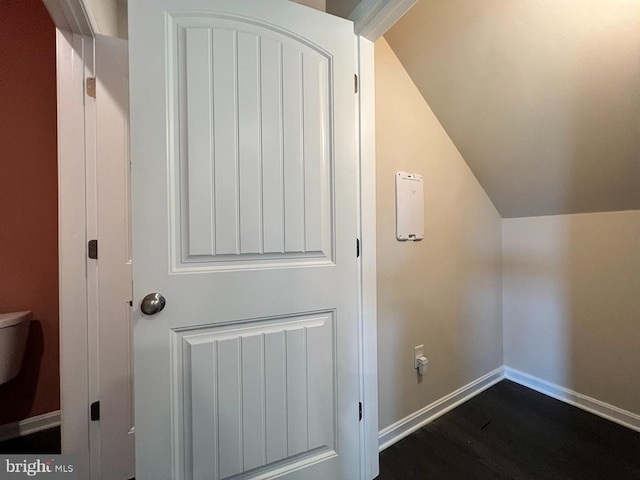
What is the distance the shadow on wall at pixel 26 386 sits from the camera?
1.45 m

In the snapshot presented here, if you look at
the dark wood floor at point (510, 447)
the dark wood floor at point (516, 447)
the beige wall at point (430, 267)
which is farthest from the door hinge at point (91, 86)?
the dark wood floor at point (516, 447)

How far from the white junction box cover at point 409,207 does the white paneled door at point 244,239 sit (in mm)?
462

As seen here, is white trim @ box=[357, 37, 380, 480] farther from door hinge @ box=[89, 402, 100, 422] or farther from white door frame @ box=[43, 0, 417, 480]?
door hinge @ box=[89, 402, 100, 422]

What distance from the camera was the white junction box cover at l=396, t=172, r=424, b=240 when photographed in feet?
4.73

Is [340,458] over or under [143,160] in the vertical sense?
under

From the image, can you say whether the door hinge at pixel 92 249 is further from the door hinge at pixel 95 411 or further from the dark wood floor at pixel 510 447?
the dark wood floor at pixel 510 447

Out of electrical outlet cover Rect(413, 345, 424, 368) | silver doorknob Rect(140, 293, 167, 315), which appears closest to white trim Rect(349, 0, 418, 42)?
silver doorknob Rect(140, 293, 167, 315)

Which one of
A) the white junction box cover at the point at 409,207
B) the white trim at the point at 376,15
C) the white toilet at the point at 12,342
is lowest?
the white toilet at the point at 12,342

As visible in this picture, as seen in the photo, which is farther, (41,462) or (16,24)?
(16,24)

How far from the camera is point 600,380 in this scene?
5.24 ft

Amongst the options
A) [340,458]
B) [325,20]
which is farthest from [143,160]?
[340,458]

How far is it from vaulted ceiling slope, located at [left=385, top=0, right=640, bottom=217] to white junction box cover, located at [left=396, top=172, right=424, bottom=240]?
20.9 inches

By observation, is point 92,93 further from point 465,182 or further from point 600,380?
point 600,380

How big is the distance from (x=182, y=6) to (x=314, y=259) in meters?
0.97
